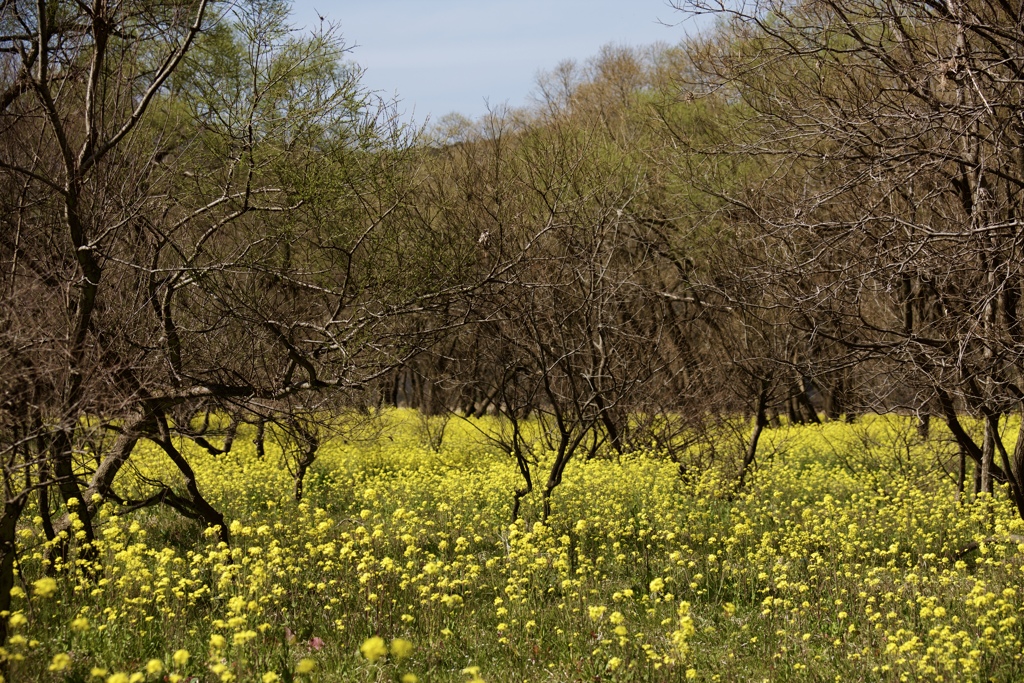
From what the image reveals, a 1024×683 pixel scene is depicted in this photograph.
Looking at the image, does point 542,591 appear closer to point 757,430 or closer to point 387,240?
point 387,240

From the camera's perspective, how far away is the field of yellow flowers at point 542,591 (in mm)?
5195

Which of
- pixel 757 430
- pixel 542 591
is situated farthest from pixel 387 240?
pixel 757 430

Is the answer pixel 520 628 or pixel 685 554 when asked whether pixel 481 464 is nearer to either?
pixel 685 554

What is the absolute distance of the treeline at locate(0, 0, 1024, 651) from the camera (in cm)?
609

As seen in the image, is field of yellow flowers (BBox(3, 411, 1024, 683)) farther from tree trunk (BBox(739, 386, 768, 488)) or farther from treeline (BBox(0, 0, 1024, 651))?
treeline (BBox(0, 0, 1024, 651))

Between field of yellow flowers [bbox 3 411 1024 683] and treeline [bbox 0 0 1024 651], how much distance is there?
67 centimetres

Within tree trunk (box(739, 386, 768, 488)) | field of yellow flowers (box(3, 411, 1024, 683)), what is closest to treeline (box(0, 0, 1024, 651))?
tree trunk (box(739, 386, 768, 488))

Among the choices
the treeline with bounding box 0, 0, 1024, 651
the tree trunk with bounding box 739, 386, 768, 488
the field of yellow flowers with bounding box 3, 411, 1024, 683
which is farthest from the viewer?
the tree trunk with bounding box 739, 386, 768, 488

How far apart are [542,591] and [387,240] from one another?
13.1 feet

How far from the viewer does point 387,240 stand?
909cm

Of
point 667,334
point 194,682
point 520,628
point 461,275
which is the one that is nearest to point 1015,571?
point 520,628

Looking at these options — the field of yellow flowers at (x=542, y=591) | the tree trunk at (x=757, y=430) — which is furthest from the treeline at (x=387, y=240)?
the field of yellow flowers at (x=542, y=591)

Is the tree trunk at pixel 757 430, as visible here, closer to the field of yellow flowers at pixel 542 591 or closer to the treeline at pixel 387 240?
the treeline at pixel 387 240

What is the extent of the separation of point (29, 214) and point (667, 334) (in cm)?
1248
